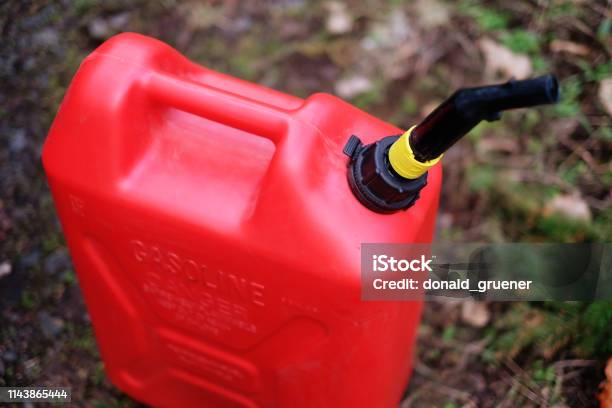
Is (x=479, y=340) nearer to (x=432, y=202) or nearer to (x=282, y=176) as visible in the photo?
(x=432, y=202)

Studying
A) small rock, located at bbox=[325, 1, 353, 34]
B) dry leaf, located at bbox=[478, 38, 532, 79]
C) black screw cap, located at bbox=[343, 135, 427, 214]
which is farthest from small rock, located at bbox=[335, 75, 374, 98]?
black screw cap, located at bbox=[343, 135, 427, 214]

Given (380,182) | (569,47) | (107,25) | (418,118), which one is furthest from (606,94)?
(107,25)

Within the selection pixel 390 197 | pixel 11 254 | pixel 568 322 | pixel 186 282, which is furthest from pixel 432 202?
pixel 11 254

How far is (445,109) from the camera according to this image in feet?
2.54

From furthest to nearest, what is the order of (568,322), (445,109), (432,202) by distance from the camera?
(568,322) < (432,202) < (445,109)

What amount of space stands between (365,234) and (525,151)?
0.92 metres

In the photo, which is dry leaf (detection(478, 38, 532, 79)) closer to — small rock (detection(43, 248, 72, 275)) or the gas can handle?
the gas can handle

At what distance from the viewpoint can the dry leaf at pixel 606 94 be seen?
155 cm

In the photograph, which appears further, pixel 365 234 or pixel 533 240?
pixel 533 240

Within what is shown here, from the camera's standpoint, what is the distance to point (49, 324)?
141 cm

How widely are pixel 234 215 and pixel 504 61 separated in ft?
3.58

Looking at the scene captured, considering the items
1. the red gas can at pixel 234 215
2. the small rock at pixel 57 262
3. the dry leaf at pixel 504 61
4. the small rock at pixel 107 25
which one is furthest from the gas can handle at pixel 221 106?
the dry leaf at pixel 504 61

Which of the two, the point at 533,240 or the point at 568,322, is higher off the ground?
the point at 533,240

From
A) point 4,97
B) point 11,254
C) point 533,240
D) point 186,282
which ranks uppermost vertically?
point 533,240
